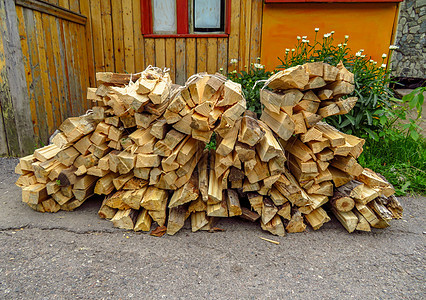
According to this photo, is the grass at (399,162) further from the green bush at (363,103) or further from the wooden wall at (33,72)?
the wooden wall at (33,72)

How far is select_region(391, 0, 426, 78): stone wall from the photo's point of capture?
368 inches

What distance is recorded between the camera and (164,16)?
470cm

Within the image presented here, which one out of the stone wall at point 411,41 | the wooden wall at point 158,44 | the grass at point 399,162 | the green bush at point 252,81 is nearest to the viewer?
the grass at point 399,162

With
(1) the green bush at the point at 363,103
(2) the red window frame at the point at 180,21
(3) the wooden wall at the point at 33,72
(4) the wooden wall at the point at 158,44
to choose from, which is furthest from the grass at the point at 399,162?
(3) the wooden wall at the point at 33,72

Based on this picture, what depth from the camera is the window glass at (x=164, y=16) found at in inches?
184

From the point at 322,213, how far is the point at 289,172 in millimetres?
417

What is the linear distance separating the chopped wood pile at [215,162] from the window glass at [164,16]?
8.76 ft

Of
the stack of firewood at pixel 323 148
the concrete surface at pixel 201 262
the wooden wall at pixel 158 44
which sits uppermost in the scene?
the wooden wall at pixel 158 44

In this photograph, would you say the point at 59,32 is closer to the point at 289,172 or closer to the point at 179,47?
the point at 179,47

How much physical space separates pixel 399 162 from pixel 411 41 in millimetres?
8699

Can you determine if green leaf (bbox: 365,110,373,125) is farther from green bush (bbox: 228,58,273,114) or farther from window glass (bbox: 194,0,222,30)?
window glass (bbox: 194,0,222,30)

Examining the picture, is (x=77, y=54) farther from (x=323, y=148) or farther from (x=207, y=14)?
(x=323, y=148)

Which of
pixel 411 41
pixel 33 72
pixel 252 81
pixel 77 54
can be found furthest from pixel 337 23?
pixel 411 41

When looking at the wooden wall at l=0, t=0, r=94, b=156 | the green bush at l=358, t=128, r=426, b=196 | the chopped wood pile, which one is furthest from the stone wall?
the wooden wall at l=0, t=0, r=94, b=156
